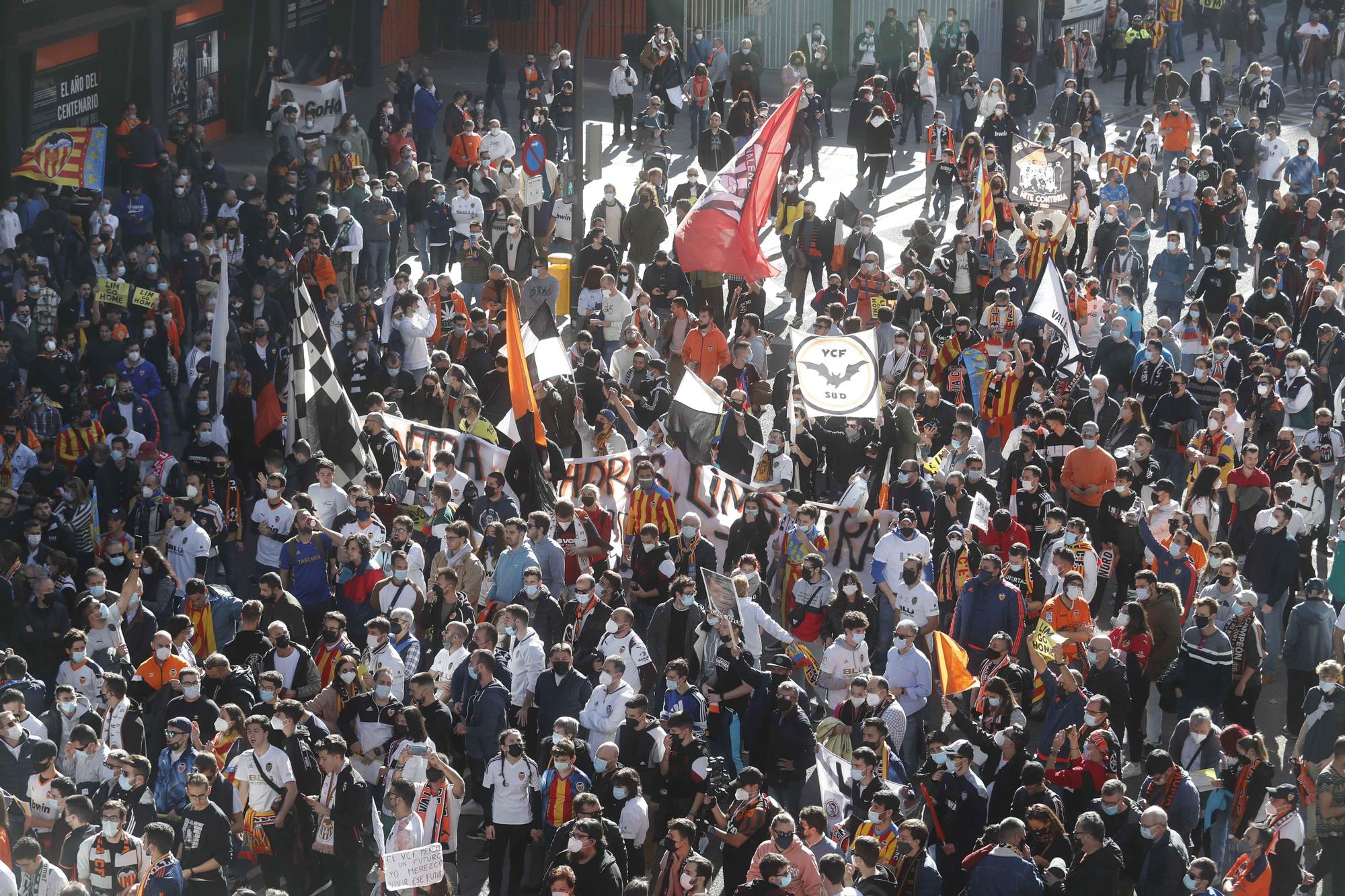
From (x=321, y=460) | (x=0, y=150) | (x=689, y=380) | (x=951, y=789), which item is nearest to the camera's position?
(x=951, y=789)

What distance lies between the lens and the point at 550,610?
13.9 meters

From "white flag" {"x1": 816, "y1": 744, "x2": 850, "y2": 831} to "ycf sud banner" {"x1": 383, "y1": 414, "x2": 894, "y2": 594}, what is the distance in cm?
350

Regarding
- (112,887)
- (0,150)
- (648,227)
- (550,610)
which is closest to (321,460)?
(550,610)

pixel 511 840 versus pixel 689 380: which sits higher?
pixel 689 380

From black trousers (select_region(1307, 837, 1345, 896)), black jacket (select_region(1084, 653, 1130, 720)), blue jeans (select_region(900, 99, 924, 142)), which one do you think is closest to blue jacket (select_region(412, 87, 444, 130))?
blue jeans (select_region(900, 99, 924, 142))

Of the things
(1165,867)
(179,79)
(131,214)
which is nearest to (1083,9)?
(179,79)

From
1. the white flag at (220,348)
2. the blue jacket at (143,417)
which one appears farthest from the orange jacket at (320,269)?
the blue jacket at (143,417)

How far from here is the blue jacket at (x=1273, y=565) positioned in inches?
583

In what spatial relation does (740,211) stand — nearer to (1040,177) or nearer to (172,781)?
(1040,177)

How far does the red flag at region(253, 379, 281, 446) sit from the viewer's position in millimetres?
17562

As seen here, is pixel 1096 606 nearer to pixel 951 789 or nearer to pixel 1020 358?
pixel 1020 358

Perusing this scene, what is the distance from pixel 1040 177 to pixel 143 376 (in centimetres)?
1144

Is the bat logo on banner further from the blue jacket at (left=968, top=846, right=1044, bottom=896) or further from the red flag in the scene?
the blue jacket at (left=968, top=846, right=1044, bottom=896)

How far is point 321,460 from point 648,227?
28.4 feet
